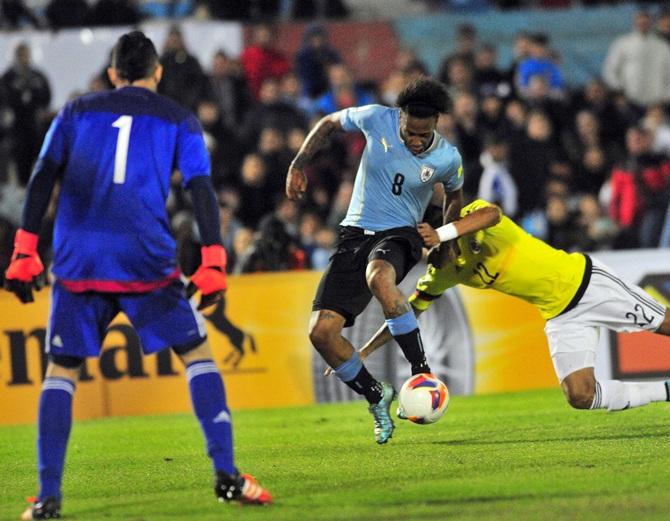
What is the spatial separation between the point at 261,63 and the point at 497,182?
12.4ft

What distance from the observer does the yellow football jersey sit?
896cm

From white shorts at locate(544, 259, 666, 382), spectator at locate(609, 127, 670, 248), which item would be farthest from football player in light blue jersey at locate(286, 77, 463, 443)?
spectator at locate(609, 127, 670, 248)

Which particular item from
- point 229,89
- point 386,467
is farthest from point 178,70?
point 386,467

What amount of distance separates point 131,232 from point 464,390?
21.0ft

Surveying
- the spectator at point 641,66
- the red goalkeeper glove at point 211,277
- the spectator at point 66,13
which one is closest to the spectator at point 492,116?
the spectator at point 641,66

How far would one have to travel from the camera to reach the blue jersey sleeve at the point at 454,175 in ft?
29.0

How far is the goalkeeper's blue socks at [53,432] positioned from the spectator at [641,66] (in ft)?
40.0

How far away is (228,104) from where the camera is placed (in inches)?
672

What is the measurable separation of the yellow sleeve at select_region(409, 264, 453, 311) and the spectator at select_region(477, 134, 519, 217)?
5.83m

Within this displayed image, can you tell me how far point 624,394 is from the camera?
8875 mm

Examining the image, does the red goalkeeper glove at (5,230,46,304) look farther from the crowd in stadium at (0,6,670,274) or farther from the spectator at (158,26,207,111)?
the spectator at (158,26,207,111)

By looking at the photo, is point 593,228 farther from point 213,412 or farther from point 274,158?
point 213,412

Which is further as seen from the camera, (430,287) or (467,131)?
(467,131)

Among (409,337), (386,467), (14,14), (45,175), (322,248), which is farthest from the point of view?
(14,14)
